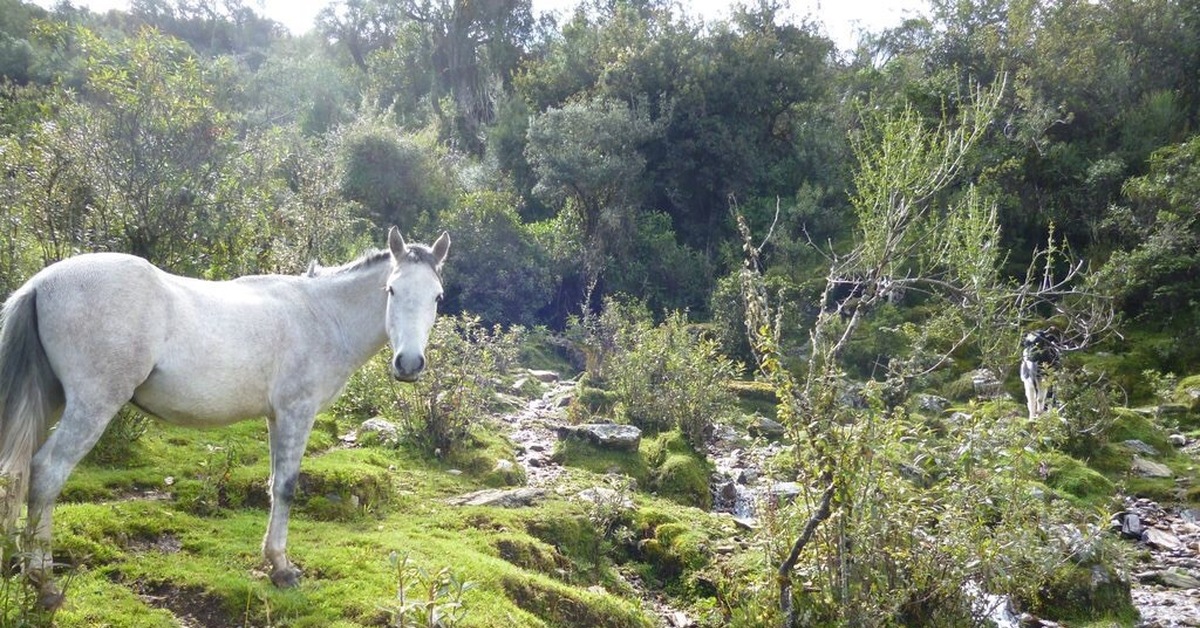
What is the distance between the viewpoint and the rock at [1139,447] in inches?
504

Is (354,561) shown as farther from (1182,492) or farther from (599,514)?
(1182,492)

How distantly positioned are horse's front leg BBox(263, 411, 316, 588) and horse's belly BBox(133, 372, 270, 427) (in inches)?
9.3

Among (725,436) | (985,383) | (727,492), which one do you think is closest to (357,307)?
(727,492)

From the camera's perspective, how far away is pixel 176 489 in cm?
614

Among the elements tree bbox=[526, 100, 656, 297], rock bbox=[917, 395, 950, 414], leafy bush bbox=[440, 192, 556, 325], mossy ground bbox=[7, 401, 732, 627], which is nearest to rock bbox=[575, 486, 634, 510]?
mossy ground bbox=[7, 401, 732, 627]

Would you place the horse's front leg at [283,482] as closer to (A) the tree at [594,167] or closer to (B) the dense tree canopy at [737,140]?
(B) the dense tree canopy at [737,140]

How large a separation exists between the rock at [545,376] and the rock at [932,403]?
8261 millimetres

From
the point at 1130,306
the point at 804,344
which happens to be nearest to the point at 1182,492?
the point at 804,344

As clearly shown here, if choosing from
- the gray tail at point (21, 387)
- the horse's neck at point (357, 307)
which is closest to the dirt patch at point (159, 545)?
the gray tail at point (21, 387)

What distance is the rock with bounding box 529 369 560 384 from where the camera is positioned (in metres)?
17.6

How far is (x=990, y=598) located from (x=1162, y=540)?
15.9 ft

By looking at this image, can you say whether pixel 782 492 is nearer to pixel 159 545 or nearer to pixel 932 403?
pixel 159 545

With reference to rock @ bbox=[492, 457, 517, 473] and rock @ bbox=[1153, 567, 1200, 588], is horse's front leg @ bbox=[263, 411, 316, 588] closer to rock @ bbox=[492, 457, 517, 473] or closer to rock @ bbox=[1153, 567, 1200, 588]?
rock @ bbox=[492, 457, 517, 473]

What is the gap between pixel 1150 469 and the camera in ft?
39.4
